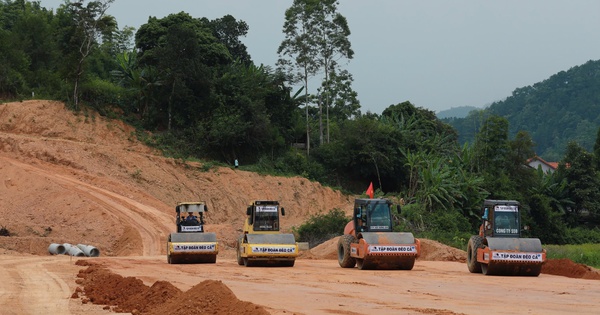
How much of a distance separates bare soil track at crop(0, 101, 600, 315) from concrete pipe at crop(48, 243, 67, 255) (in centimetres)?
87

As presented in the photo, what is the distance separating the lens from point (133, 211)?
4553 centimetres

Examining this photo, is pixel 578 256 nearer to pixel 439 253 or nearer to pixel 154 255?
pixel 439 253

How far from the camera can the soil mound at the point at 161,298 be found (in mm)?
14219

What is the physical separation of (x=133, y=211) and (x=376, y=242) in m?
21.2

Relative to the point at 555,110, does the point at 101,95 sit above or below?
below

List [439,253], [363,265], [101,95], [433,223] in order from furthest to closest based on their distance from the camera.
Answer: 1. [101,95]
2. [433,223]
3. [439,253]
4. [363,265]

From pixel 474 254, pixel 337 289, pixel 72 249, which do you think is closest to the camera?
pixel 337 289

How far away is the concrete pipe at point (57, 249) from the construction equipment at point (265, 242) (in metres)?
11.2

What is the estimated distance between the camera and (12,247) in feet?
124

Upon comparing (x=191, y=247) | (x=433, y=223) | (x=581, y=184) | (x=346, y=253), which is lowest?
(x=346, y=253)

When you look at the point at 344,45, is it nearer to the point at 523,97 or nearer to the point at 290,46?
the point at 290,46

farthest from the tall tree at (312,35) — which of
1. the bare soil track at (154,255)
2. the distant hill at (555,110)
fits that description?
the distant hill at (555,110)

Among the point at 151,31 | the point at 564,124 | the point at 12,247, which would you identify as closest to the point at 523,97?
the point at 564,124

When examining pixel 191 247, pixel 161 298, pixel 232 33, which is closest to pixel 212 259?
pixel 191 247
